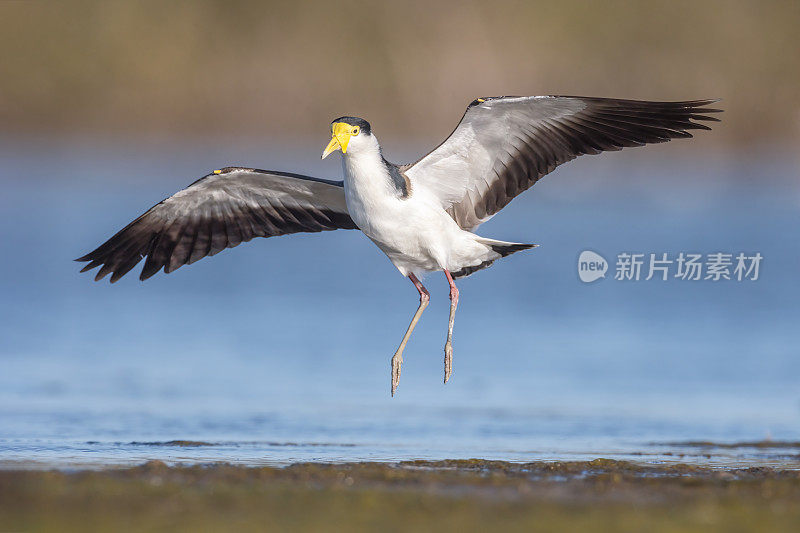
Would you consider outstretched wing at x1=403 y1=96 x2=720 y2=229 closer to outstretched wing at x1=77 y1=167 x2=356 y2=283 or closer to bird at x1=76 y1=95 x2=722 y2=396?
bird at x1=76 y1=95 x2=722 y2=396

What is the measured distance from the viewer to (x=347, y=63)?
28.5m

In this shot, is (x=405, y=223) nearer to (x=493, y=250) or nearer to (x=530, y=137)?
(x=493, y=250)

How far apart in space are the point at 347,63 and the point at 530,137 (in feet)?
60.1

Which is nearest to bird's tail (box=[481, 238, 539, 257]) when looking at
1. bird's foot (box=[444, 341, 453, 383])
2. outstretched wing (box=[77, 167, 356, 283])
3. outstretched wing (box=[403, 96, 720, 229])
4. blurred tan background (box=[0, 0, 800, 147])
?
outstretched wing (box=[403, 96, 720, 229])

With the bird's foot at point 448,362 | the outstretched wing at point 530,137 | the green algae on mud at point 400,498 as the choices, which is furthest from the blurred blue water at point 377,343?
the outstretched wing at point 530,137

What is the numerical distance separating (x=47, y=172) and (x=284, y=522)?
21539 millimetres

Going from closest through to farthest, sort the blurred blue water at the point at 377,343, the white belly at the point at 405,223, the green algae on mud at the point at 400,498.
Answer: the green algae on mud at the point at 400,498
the white belly at the point at 405,223
the blurred blue water at the point at 377,343

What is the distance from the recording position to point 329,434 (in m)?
11.0

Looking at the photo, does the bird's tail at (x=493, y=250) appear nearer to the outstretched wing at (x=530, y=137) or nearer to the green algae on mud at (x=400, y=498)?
the outstretched wing at (x=530, y=137)

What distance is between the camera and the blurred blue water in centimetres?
1110

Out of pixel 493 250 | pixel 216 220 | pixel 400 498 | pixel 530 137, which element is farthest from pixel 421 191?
pixel 400 498

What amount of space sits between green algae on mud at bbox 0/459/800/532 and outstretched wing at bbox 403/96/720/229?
2.79 meters

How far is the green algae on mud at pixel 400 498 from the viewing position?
266 inches

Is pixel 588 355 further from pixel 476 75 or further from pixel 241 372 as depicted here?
pixel 476 75
